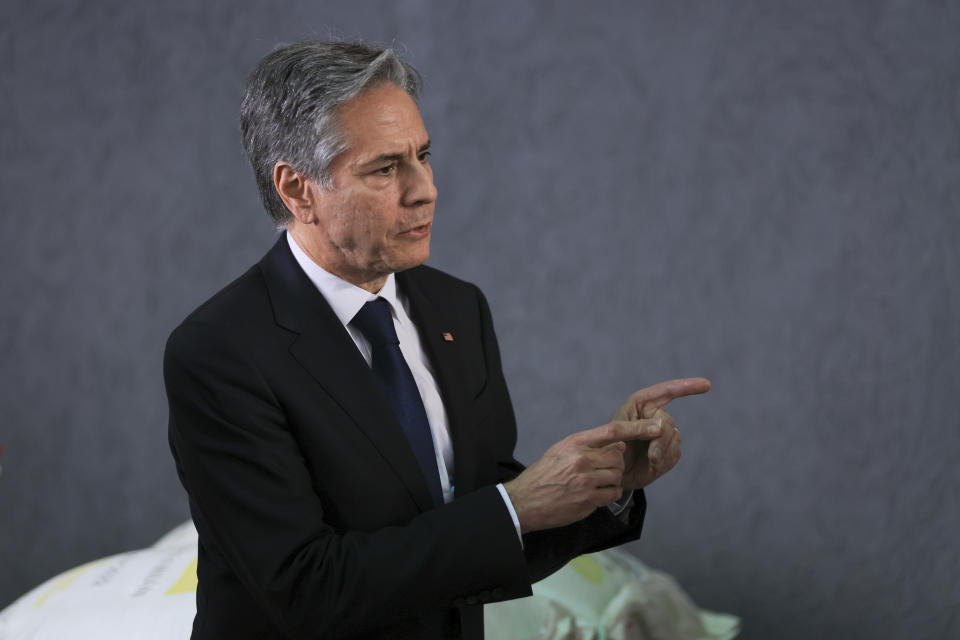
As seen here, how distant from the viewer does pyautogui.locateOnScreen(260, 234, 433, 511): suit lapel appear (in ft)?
3.67

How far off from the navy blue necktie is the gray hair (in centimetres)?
17

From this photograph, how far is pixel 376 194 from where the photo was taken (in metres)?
1.13

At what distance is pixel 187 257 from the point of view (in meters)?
3.29

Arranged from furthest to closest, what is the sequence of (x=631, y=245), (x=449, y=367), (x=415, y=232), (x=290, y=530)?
(x=631, y=245), (x=449, y=367), (x=415, y=232), (x=290, y=530)

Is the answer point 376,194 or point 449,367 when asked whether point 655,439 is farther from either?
point 376,194

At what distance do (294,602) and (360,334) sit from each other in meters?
0.32

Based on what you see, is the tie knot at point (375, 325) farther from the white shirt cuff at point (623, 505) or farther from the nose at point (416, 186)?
the white shirt cuff at point (623, 505)

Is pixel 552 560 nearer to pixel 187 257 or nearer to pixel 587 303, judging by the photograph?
pixel 587 303

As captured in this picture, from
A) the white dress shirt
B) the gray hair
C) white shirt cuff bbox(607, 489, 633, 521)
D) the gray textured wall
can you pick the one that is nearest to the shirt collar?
the white dress shirt

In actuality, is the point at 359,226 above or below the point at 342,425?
above

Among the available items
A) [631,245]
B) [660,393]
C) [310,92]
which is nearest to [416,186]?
[310,92]

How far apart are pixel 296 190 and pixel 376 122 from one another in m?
0.13

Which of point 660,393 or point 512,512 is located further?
point 660,393

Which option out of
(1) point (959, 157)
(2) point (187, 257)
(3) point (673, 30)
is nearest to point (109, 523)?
(2) point (187, 257)
